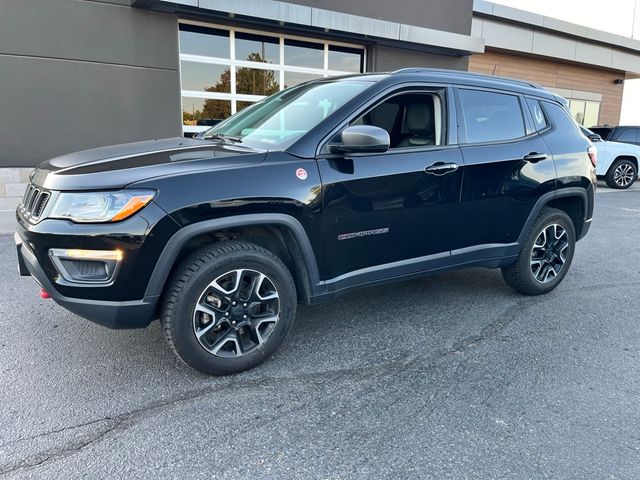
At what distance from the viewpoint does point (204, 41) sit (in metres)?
9.27

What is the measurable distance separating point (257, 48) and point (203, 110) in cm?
174

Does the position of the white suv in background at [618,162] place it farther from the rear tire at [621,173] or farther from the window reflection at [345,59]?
the window reflection at [345,59]

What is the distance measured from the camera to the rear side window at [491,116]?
371 cm

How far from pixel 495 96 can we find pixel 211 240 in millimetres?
2675

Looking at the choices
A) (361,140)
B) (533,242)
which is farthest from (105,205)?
(533,242)


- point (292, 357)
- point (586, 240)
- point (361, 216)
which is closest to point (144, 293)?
point (292, 357)

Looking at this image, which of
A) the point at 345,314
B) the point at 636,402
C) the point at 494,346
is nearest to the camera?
the point at 636,402

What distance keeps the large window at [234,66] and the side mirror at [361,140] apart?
6.90 meters

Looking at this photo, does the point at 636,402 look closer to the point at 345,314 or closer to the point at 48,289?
the point at 345,314

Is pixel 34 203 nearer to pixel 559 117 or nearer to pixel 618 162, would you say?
pixel 559 117

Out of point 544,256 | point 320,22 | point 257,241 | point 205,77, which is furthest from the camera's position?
point 320,22

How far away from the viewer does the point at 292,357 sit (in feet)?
10.3

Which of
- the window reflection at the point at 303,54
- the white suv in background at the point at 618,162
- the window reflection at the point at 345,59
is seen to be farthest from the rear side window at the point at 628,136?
the window reflection at the point at 303,54

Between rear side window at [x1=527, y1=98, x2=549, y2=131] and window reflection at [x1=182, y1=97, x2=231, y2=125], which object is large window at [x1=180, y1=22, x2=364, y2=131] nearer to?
window reflection at [x1=182, y1=97, x2=231, y2=125]
